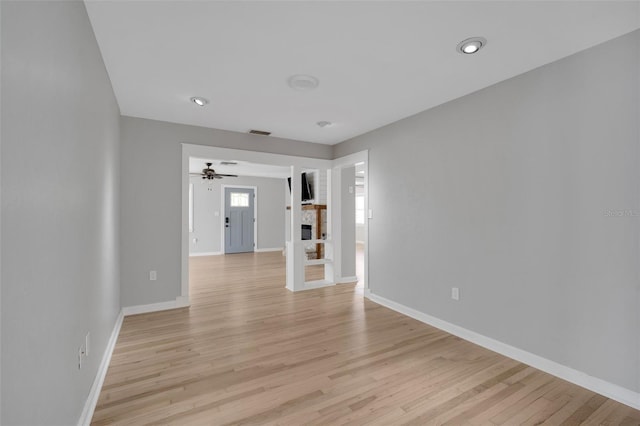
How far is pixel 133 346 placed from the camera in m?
2.73

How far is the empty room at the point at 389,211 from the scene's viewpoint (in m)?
1.23

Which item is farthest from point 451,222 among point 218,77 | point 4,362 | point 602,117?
point 4,362

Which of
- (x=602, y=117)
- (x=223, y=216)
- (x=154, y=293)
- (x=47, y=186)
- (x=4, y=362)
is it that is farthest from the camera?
(x=223, y=216)

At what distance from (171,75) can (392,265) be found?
126 inches

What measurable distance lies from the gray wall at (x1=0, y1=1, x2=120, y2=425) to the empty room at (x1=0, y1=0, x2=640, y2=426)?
12mm

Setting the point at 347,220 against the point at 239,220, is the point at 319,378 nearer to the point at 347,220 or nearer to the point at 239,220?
the point at 347,220

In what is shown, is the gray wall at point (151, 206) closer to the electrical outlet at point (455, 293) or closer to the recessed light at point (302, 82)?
the recessed light at point (302, 82)

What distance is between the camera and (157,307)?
3.69 meters

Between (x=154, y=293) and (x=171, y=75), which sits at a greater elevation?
(x=171, y=75)

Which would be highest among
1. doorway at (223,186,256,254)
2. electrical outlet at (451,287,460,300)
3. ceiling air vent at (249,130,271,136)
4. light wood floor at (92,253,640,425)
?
ceiling air vent at (249,130,271,136)

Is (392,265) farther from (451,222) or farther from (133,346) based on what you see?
(133,346)

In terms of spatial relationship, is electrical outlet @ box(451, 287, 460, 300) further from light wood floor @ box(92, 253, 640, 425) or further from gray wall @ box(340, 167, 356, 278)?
gray wall @ box(340, 167, 356, 278)

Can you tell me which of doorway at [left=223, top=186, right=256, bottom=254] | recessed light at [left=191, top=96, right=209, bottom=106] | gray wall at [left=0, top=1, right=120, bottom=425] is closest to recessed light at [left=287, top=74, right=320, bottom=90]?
recessed light at [left=191, top=96, right=209, bottom=106]

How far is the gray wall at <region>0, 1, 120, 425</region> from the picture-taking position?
34.4 inches
